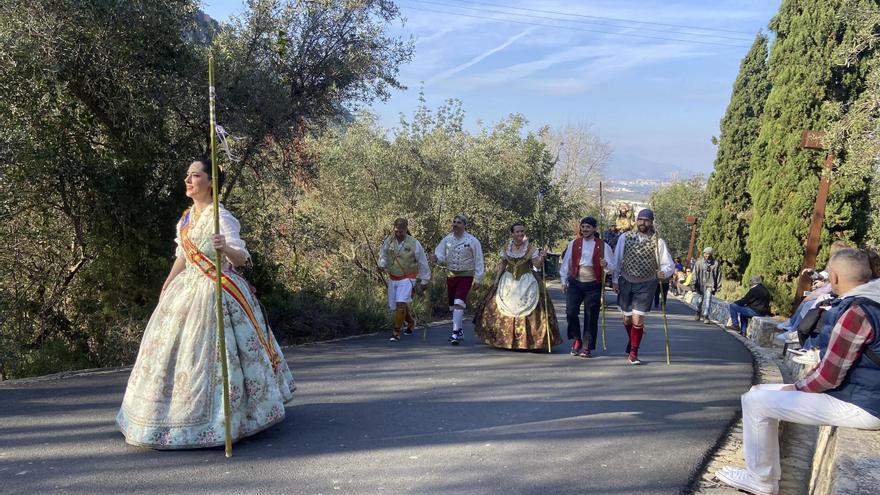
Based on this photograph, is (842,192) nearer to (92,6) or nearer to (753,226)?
(753,226)

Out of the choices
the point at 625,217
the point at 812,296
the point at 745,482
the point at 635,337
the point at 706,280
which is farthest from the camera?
the point at 706,280

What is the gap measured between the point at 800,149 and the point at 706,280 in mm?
3919

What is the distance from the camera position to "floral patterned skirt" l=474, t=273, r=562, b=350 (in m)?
10.5

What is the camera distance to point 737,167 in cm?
2875

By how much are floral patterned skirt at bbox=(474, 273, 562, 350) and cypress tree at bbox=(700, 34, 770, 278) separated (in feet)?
63.9

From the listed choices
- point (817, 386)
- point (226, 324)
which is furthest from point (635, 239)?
point (226, 324)

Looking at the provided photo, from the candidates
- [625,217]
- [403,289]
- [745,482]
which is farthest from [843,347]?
[403,289]

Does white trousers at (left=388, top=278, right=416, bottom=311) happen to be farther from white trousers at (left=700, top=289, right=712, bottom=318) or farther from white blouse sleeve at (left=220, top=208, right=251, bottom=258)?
white trousers at (left=700, top=289, right=712, bottom=318)

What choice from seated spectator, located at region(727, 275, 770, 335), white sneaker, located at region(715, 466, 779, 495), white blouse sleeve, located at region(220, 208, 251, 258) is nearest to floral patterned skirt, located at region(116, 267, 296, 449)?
white blouse sleeve, located at region(220, 208, 251, 258)

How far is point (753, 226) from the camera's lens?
1891cm

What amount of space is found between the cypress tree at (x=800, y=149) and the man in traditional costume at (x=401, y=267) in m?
9.68

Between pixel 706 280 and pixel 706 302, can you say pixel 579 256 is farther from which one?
pixel 706 302

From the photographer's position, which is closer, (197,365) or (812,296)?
(197,365)

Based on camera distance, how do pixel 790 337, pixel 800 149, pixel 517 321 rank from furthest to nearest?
pixel 800 149, pixel 517 321, pixel 790 337
